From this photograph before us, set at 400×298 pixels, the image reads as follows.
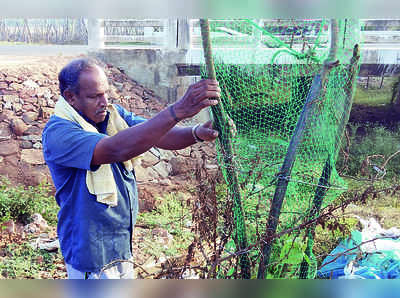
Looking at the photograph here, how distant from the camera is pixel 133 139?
168cm

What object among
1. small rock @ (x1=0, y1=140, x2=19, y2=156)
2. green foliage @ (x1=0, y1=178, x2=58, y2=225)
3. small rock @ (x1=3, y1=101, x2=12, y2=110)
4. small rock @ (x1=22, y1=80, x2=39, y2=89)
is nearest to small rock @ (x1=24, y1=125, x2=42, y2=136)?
small rock @ (x1=0, y1=140, x2=19, y2=156)

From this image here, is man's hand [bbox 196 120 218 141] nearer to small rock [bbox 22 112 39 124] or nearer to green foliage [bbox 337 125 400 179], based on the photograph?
small rock [bbox 22 112 39 124]

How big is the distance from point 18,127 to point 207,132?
14.0ft

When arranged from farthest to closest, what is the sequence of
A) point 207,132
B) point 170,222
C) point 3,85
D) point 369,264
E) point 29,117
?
point 3,85, point 29,117, point 170,222, point 369,264, point 207,132

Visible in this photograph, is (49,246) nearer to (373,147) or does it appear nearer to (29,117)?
(29,117)

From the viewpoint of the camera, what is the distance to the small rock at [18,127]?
551 centimetres

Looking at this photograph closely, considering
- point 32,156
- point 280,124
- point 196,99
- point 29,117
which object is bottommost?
point 32,156

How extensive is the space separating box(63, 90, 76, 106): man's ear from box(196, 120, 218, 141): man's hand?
2.07 feet

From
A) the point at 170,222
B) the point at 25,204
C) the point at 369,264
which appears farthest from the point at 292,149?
the point at 25,204

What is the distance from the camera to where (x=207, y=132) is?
2049mm

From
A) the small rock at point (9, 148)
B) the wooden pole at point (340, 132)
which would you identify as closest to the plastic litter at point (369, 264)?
the wooden pole at point (340, 132)
